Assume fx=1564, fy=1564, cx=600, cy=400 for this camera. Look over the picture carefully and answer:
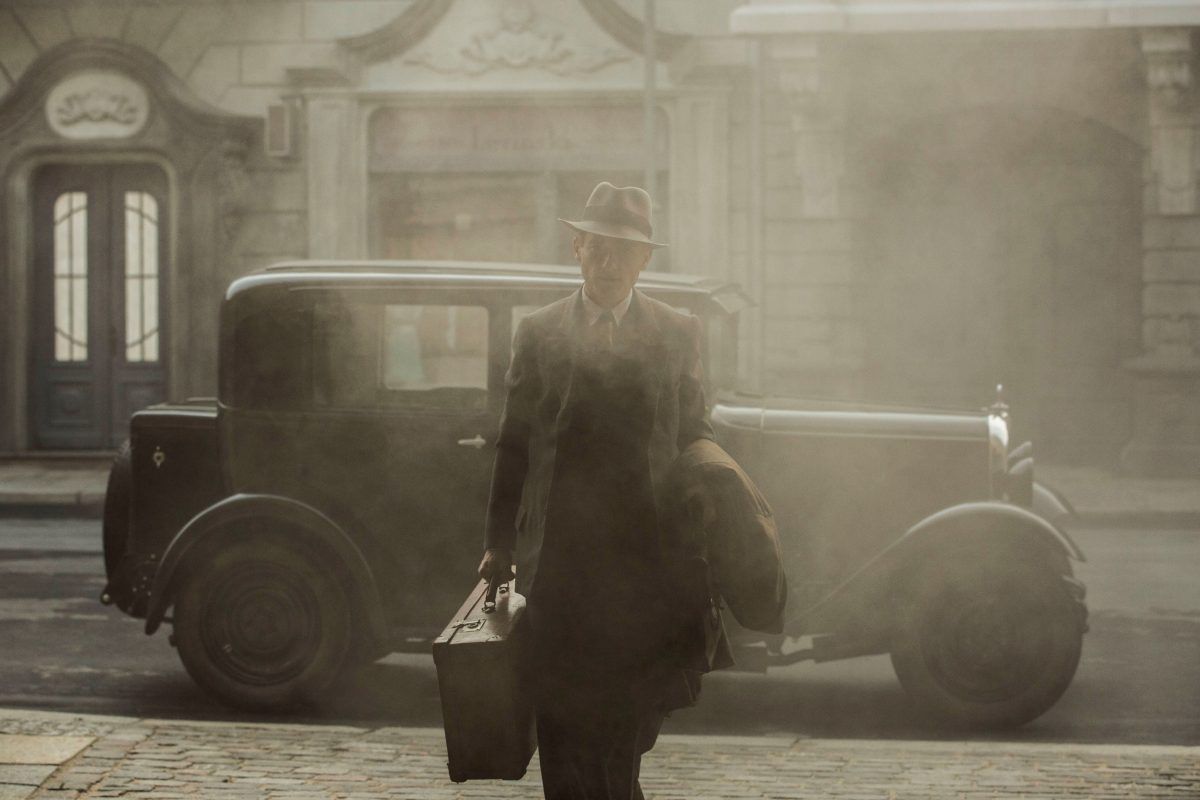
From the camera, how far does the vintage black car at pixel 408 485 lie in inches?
247

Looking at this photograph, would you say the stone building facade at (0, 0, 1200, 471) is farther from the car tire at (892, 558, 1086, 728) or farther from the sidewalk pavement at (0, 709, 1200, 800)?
the sidewalk pavement at (0, 709, 1200, 800)

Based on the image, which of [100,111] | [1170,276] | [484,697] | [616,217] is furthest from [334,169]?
[484,697]

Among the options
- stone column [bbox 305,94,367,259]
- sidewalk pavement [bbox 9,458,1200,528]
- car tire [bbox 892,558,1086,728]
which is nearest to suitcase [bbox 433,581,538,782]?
car tire [bbox 892,558,1086,728]

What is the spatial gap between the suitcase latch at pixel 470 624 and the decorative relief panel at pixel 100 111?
14260mm

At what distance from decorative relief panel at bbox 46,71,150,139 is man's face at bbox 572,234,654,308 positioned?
46.4 feet

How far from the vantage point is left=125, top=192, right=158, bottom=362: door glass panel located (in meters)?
17.1

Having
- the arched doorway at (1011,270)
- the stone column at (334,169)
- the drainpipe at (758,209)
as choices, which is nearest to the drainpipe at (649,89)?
the drainpipe at (758,209)

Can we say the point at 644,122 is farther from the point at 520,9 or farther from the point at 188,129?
the point at 188,129

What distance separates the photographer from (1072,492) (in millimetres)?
13922

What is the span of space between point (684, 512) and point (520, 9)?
45.0ft

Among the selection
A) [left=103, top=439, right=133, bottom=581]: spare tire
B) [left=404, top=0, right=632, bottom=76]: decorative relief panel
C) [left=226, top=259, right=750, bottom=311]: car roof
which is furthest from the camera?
[left=404, top=0, right=632, bottom=76]: decorative relief panel

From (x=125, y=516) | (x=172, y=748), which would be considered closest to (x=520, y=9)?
(x=125, y=516)

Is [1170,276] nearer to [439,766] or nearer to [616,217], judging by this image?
[439,766]

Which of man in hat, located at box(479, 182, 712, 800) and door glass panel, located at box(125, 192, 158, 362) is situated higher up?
door glass panel, located at box(125, 192, 158, 362)
